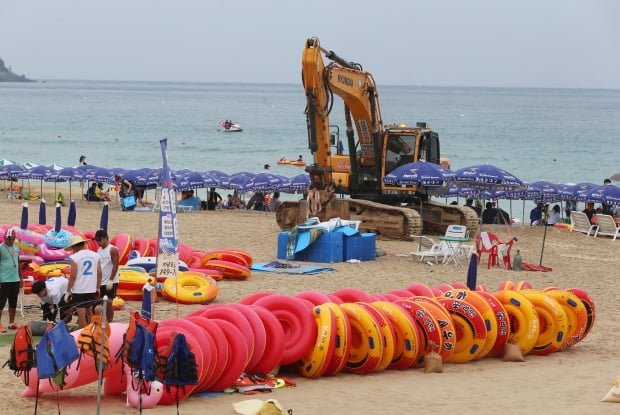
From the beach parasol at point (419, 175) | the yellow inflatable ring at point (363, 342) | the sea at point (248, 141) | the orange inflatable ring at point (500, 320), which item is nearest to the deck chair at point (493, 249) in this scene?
the beach parasol at point (419, 175)

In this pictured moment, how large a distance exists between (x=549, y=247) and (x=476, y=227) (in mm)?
2182

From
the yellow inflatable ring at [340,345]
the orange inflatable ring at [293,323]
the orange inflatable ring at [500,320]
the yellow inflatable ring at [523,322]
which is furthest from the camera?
the yellow inflatable ring at [523,322]

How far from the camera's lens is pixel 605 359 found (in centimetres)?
1305

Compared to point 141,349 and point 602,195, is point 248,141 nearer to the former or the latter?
point 602,195

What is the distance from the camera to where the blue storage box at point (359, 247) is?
2003 cm

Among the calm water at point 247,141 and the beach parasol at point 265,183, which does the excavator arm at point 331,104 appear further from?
the calm water at point 247,141

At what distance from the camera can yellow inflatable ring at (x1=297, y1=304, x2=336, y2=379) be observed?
1134 cm

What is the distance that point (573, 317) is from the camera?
13.4 metres

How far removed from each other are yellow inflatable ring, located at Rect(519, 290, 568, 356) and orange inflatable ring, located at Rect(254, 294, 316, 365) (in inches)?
135

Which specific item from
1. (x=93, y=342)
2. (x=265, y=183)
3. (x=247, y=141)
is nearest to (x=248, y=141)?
(x=247, y=141)

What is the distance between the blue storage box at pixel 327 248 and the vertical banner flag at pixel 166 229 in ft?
28.9

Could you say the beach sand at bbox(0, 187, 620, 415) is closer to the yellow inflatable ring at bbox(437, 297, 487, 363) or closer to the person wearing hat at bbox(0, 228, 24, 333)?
the yellow inflatable ring at bbox(437, 297, 487, 363)

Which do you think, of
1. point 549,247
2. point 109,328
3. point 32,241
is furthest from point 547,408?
point 549,247

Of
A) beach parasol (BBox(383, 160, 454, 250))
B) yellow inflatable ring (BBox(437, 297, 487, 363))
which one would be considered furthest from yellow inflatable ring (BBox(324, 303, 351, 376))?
beach parasol (BBox(383, 160, 454, 250))
